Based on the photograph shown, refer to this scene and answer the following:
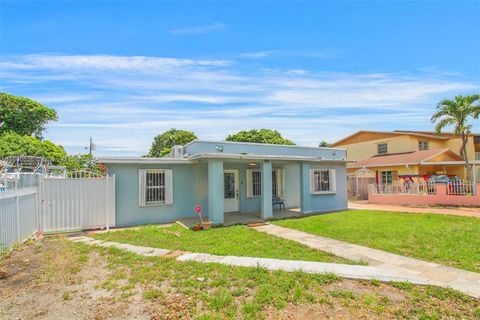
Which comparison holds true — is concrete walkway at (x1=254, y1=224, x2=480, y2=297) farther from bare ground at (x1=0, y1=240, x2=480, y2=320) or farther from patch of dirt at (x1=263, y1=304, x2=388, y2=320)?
patch of dirt at (x1=263, y1=304, x2=388, y2=320)

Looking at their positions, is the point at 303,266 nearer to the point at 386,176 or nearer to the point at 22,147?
the point at 386,176

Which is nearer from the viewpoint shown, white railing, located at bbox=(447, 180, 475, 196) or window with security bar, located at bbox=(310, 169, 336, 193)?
window with security bar, located at bbox=(310, 169, 336, 193)

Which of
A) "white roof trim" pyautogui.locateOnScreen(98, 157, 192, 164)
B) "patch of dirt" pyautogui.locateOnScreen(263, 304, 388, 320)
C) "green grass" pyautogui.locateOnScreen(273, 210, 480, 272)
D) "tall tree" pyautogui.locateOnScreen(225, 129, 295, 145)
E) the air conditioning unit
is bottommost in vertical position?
"green grass" pyautogui.locateOnScreen(273, 210, 480, 272)

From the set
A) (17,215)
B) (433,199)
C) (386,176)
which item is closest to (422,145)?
(386,176)

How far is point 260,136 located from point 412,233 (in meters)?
30.0

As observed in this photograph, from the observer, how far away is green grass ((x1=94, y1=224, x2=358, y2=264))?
6.90m

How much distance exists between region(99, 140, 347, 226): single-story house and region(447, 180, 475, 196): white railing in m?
6.27

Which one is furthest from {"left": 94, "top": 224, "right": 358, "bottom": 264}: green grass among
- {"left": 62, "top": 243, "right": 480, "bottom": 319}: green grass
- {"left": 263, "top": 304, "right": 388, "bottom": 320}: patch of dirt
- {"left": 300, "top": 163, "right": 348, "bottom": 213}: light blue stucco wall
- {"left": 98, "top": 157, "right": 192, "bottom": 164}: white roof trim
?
{"left": 300, "top": 163, "right": 348, "bottom": 213}: light blue stucco wall

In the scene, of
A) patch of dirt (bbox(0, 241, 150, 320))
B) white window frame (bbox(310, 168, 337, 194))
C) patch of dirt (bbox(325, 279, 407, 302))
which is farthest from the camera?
white window frame (bbox(310, 168, 337, 194))

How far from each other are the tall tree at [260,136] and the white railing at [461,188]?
23376 mm

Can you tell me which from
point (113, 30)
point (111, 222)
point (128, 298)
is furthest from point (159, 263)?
point (113, 30)

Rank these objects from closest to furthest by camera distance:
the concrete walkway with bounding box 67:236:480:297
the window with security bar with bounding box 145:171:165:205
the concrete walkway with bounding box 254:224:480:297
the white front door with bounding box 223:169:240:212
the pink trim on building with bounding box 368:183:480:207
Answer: the concrete walkway with bounding box 254:224:480:297, the concrete walkway with bounding box 67:236:480:297, the window with security bar with bounding box 145:171:165:205, the white front door with bounding box 223:169:240:212, the pink trim on building with bounding box 368:183:480:207

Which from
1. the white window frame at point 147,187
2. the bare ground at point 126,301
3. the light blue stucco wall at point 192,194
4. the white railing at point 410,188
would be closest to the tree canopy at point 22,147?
the light blue stucco wall at point 192,194

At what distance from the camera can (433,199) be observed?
16469 mm
